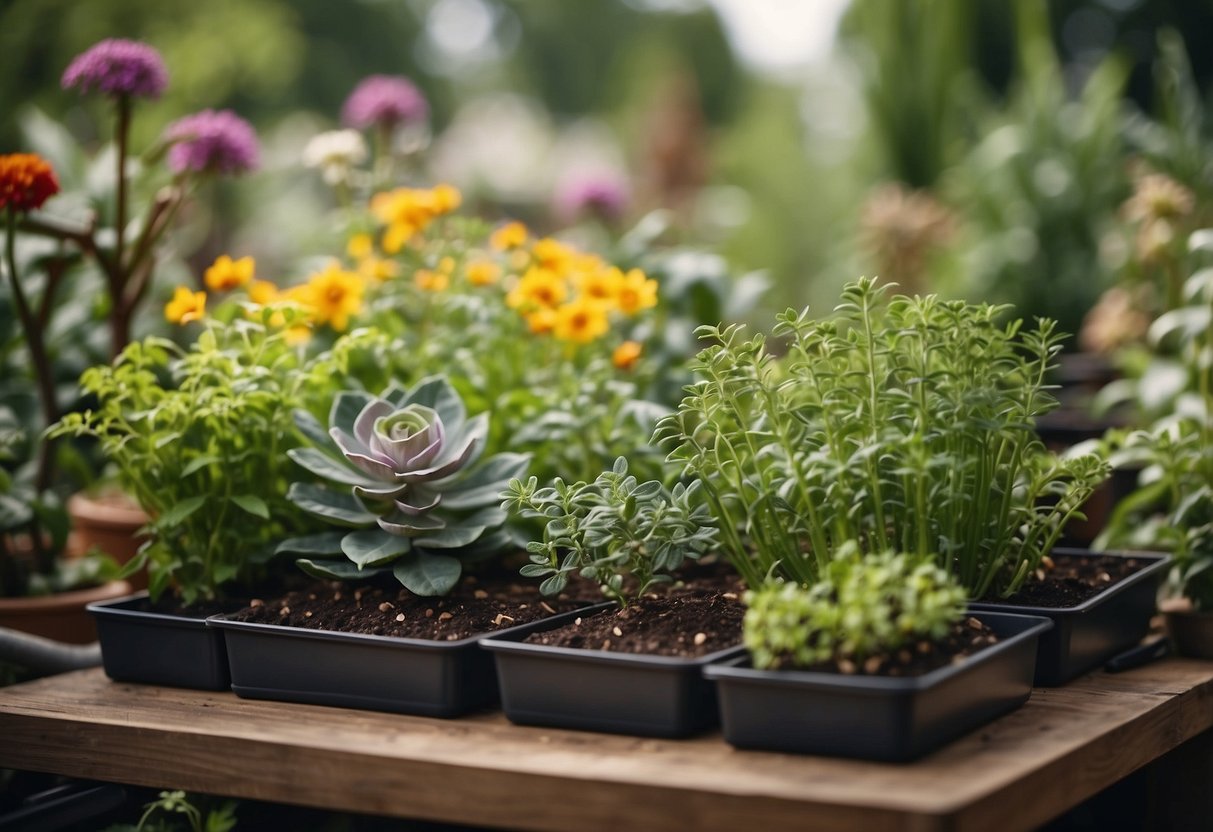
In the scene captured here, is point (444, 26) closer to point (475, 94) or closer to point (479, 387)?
point (475, 94)

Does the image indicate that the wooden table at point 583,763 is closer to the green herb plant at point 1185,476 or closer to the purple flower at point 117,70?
the green herb plant at point 1185,476

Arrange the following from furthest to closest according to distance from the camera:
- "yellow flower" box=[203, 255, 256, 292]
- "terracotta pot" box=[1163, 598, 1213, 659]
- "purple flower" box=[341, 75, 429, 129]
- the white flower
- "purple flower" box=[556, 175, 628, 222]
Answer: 1. "purple flower" box=[556, 175, 628, 222]
2. "purple flower" box=[341, 75, 429, 129]
3. the white flower
4. "yellow flower" box=[203, 255, 256, 292]
5. "terracotta pot" box=[1163, 598, 1213, 659]

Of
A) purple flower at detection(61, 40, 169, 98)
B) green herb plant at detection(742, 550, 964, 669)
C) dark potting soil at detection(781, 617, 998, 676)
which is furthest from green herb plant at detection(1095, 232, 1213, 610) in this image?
purple flower at detection(61, 40, 169, 98)

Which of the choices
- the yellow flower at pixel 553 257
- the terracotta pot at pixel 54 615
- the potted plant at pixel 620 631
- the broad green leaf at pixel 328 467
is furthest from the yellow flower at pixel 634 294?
Result: the terracotta pot at pixel 54 615

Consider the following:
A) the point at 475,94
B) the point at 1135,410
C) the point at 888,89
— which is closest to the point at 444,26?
the point at 475,94

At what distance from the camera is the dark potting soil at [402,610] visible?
1426 millimetres

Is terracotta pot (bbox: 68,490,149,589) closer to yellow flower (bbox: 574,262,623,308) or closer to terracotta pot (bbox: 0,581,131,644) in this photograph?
terracotta pot (bbox: 0,581,131,644)

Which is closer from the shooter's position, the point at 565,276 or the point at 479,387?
the point at 479,387

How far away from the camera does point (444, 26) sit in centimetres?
2423

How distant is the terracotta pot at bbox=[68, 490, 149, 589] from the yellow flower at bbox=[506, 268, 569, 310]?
2.53ft

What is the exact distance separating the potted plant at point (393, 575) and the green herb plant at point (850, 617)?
37 cm

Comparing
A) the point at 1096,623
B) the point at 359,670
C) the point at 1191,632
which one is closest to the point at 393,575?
the point at 359,670

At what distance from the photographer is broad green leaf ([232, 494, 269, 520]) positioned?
1.55m

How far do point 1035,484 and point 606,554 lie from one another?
0.54 meters
